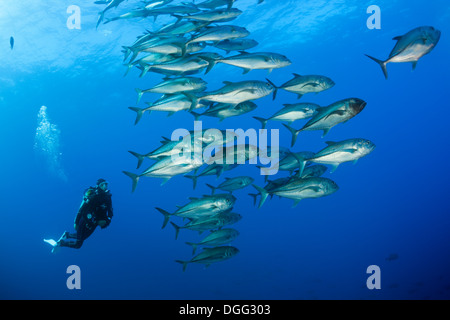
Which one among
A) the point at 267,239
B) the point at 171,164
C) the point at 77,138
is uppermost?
the point at 77,138

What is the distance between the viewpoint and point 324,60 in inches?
1161

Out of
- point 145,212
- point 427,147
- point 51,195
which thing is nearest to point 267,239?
point 145,212

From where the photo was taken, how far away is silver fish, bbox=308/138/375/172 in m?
4.08

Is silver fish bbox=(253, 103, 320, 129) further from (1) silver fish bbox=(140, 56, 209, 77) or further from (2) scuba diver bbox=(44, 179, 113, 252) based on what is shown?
(2) scuba diver bbox=(44, 179, 113, 252)

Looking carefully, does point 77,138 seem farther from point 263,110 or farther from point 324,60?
point 324,60

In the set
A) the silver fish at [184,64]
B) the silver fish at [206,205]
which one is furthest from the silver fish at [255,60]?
the silver fish at [206,205]

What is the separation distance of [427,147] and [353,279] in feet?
205

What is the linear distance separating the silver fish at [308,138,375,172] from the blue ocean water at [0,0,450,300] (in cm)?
220

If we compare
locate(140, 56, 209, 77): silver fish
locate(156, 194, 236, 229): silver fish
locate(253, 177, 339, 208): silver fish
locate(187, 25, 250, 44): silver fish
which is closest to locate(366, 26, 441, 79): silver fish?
locate(253, 177, 339, 208): silver fish

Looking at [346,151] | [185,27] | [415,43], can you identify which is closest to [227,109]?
[185,27]

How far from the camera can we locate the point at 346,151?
4.10m

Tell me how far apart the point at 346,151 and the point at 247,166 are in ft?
188

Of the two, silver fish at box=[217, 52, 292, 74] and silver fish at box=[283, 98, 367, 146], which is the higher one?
silver fish at box=[217, 52, 292, 74]

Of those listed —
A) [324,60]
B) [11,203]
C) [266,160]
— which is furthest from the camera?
[11,203]
